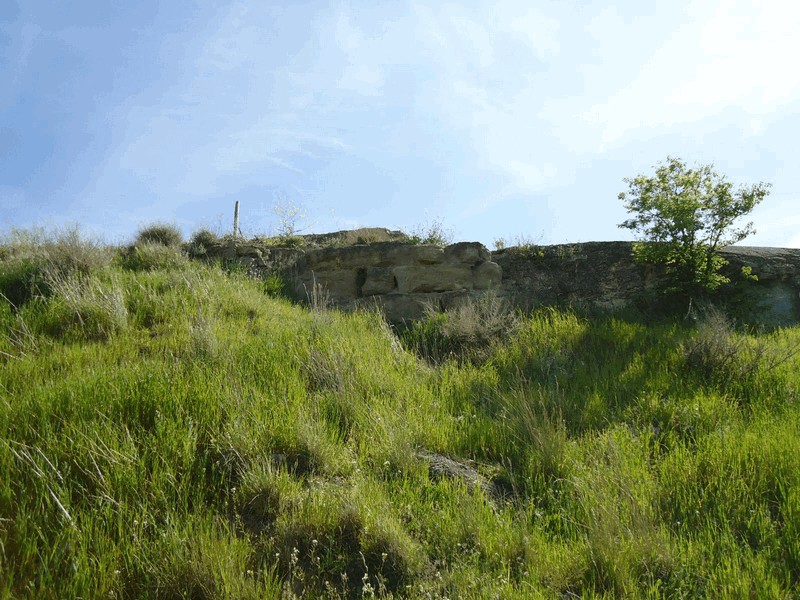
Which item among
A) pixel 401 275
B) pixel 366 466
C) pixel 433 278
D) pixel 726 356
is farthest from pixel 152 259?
pixel 726 356

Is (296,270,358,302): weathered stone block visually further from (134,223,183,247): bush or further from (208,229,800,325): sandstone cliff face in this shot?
(134,223,183,247): bush

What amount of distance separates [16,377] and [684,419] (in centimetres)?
633

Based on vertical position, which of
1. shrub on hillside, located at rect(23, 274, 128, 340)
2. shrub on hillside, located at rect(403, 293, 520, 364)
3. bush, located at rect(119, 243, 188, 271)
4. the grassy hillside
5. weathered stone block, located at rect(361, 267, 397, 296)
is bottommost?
the grassy hillside

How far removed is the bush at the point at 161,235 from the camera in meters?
11.6

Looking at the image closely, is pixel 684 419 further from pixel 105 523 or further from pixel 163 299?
pixel 163 299

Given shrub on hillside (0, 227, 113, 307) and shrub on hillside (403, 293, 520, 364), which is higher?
shrub on hillside (0, 227, 113, 307)

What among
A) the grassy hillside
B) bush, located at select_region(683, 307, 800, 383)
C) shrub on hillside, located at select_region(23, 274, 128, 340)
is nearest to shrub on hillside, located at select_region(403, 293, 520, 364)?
the grassy hillside

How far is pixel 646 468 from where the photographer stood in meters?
4.22

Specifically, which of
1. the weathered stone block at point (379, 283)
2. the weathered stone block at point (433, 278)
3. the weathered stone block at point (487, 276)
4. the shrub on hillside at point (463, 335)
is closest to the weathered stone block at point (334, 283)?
the weathered stone block at point (379, 283)

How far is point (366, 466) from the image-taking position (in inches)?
159

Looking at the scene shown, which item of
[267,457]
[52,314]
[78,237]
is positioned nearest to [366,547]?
[267,457]

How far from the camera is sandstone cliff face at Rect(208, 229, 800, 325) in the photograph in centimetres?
927

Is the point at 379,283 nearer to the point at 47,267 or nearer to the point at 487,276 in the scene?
the point at 487,276

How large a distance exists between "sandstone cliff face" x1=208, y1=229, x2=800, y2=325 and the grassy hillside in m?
2.71
